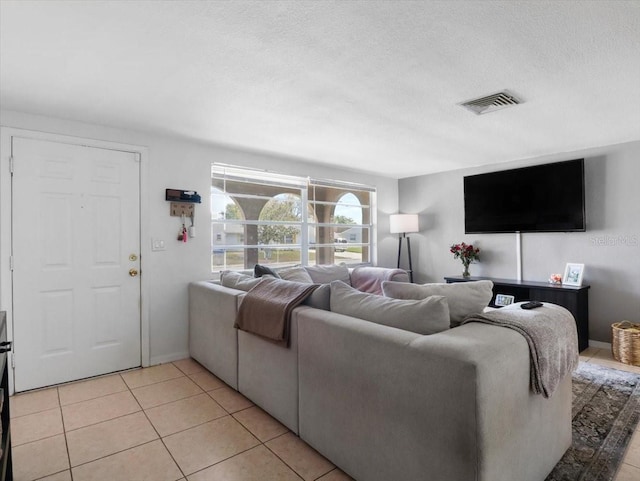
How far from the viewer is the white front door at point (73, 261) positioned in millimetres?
2777

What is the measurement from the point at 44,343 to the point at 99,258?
2.55 feet

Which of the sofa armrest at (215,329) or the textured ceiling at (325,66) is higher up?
the textured ceiling at (325,66)

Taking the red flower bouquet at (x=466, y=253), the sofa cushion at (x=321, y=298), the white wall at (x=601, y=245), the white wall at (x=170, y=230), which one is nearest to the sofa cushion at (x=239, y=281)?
the white wall at (x=170, y=230)

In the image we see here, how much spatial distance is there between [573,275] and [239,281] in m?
3.60

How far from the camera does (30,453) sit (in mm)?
1989

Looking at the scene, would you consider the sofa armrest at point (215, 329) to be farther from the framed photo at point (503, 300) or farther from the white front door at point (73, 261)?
the framed photo at point (503, 300)

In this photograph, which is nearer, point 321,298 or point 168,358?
point 321,298

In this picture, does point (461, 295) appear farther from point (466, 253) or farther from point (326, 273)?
point (466, 253)

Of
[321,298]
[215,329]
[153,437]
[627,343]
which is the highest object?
[321,298]

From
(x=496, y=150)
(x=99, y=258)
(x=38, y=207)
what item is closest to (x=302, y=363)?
(x=99, y=258)

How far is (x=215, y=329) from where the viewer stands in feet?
9.83

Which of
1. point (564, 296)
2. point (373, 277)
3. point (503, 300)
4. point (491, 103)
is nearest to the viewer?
point (491, 103)

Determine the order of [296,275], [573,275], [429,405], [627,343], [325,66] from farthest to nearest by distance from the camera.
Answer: [573,275], [296,275], [627,343], [325,66], [429,405]

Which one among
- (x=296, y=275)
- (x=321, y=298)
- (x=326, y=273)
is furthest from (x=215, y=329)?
(x=326, y=273)
